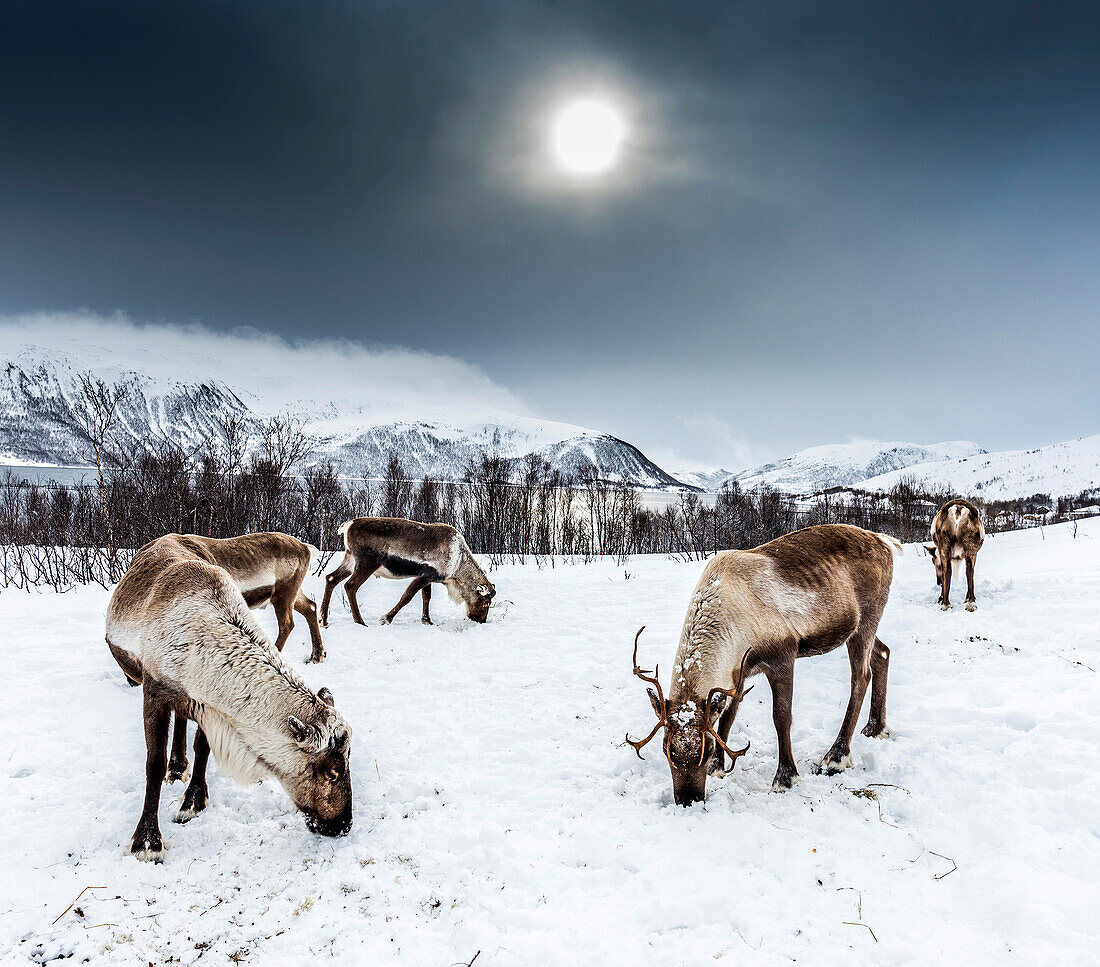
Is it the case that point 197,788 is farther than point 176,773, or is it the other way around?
point 176,773

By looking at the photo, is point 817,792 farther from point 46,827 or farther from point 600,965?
A: point 46,827

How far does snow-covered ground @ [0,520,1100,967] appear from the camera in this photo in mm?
3066

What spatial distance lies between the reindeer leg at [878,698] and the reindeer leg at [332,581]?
358 inches

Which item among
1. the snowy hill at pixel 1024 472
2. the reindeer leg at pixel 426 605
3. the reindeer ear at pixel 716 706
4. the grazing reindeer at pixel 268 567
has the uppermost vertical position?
the snowy hill at pixel 1024 472

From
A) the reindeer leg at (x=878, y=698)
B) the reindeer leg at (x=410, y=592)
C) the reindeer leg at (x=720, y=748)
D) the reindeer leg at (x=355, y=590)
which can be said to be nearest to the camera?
the reindeer leg at (x=720, y=748)

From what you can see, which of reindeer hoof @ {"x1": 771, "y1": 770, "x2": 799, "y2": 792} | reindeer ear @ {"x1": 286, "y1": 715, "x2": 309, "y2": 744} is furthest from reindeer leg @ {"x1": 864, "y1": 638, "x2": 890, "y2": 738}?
reindeer ear @ {"x1": 286, "y1": 715, "x2": 309, "y2": 744}

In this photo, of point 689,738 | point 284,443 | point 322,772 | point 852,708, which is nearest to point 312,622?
point 322,772

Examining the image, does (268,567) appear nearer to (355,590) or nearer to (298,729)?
(355,590)

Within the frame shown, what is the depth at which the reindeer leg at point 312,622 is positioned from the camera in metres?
8.17

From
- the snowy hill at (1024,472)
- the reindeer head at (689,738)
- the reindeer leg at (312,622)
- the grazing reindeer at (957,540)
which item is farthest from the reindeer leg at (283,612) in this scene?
the snowy hill at (1024,472)

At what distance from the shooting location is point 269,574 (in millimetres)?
7340

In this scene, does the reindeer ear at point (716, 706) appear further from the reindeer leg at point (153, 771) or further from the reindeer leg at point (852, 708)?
the reindeer leg at point (153, 771)

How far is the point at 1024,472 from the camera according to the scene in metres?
130

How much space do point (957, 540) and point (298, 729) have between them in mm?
11594
